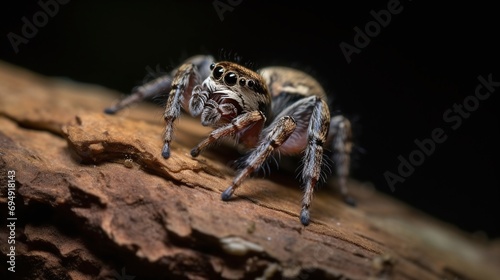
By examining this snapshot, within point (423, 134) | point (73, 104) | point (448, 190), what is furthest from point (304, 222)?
point (448, 190)

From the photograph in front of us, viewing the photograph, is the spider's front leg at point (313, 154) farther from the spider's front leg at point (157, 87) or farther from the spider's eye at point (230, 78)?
the spider's front leg at point (157, 87)

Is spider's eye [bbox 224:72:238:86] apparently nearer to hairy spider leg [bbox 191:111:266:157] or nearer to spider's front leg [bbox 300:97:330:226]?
hairy spider leg [bbox 191:111:266:157]

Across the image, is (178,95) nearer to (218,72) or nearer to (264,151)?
(218,72)

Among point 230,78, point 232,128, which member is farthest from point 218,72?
point 232,128

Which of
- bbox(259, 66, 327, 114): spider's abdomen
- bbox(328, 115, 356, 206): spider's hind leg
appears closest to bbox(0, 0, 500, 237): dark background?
bbox(259, 66, 327, 114): spider's abdomen

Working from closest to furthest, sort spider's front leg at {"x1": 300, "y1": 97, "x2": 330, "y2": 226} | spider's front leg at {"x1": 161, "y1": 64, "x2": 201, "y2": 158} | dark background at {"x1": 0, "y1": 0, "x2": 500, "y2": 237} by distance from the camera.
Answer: spider's front leg at {"x1": 300, "y1": 97, "x2": 330, "y2": 226} < spider's front leg at {"x1": 161, "y1": 64, "x2": 201, "y2": 158} < dark background at {"x1": 0, "y1": 0, "x2": 500, "y2": 237}
